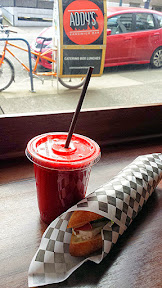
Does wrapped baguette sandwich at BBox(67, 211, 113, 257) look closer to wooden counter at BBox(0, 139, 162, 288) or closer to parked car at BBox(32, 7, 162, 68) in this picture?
wooden counter at BBox(0, 139, 162, 288)

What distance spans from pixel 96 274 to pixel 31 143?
360mm

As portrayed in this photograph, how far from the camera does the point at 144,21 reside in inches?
54.2

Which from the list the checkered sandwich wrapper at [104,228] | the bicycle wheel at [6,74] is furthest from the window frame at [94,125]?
the checkered sandwich wrapper at [104,228]

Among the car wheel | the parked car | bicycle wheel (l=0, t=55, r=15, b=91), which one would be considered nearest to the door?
the parked car

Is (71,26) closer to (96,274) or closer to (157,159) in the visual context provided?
(157,159)

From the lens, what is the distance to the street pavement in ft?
3.97

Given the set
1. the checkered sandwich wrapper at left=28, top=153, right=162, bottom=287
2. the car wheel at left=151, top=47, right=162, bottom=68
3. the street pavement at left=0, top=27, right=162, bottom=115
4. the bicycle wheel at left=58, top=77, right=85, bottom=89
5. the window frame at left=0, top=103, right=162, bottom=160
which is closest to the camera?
the checkered sandwich wrapper at left=28, top=153, right=162, bottom=287

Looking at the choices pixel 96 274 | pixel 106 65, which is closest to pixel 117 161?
pixel 106 65

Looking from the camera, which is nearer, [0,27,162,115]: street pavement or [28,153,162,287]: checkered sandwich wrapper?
[28,153,162,287]: checkered sandwich wrapper

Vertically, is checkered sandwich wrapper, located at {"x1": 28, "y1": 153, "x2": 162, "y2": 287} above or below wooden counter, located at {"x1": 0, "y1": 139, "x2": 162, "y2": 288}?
above

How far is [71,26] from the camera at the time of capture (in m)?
1.19

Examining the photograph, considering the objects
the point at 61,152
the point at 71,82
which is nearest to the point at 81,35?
the point at 71,82

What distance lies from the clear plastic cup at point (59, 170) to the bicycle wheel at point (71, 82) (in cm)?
58

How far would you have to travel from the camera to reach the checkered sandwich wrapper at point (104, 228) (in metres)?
0.62
